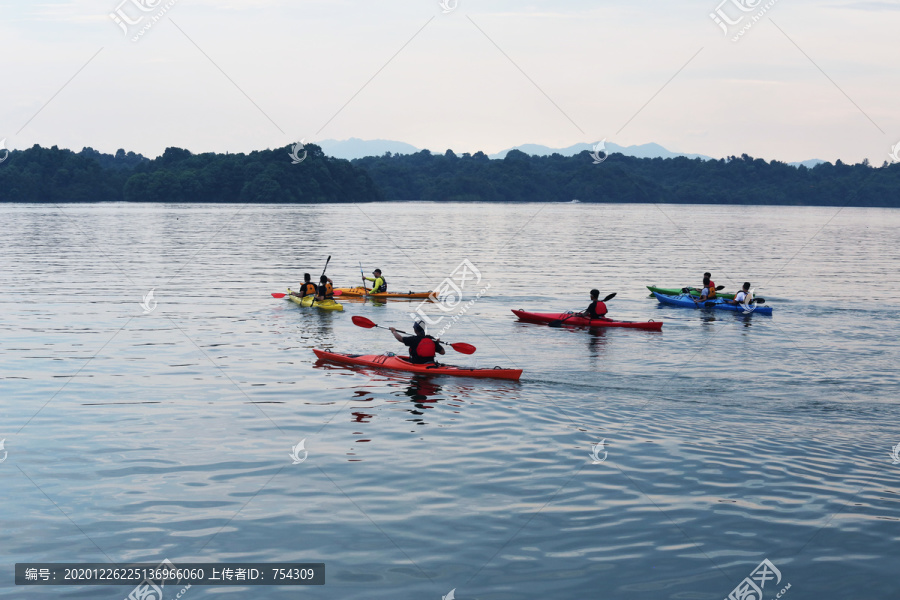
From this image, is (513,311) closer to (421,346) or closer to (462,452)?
(421,346)

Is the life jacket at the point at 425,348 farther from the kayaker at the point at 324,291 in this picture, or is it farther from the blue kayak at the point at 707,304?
the blue kayak at the point at 707,304

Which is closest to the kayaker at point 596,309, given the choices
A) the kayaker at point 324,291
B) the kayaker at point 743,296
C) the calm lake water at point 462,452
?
the calm lake water at point 462,452

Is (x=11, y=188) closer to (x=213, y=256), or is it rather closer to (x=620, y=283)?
(x=213, y=256)

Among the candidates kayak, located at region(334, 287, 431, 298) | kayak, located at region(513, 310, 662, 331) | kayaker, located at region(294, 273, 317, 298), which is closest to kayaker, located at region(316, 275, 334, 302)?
kayaker, located at region(294, 273, 317, 298)

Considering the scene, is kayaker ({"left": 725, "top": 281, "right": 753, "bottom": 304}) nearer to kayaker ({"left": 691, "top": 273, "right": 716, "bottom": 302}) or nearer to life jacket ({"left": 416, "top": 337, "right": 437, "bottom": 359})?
kayaker ({"left": 691, "top": 273, "right": 716, "bottom": 302})

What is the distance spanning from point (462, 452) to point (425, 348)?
6.52 meters

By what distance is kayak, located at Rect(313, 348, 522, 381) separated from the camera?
69.6ft

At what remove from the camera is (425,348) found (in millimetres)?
21750

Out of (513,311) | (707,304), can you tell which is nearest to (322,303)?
(513,311)

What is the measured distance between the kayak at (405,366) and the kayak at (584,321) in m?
9.95

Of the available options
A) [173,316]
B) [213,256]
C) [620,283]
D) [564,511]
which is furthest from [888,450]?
[213,256]

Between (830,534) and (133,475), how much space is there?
1127 centimetres

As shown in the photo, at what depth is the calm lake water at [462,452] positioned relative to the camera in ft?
36.2

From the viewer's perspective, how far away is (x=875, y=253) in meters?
72.8
